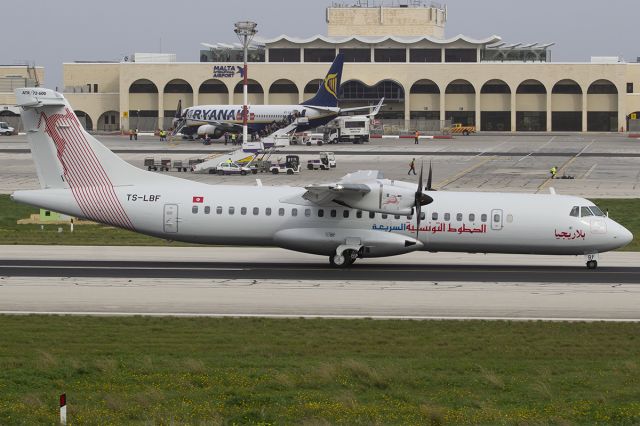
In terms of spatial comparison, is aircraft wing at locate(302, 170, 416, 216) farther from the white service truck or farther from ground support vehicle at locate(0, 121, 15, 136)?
ground support vehicle at locate(0, 121, 15, 136)

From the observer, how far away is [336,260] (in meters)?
39.5

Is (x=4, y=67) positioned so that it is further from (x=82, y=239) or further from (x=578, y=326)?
(x=578, y=326)

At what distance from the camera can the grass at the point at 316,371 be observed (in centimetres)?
1912

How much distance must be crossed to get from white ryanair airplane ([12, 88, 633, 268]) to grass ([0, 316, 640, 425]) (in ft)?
32.8

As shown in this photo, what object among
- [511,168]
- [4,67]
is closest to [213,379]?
[511,168]

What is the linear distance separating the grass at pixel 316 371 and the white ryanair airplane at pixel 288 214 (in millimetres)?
9999

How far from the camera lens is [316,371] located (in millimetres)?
22531

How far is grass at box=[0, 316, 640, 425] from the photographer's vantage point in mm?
19125

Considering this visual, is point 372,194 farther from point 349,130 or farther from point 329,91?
point 349,130

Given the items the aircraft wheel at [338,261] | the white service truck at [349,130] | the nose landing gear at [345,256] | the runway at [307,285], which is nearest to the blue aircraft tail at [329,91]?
the white service truck at [349,130]

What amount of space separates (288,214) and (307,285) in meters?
4.64

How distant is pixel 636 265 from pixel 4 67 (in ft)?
481

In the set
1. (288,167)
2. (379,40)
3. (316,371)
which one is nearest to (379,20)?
(379,40)

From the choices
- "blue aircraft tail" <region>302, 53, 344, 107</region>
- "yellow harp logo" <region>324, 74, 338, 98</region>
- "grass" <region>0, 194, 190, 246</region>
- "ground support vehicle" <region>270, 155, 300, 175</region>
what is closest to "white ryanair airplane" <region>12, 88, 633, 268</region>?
"grass" <region>0, 194, 190, 246</region>
